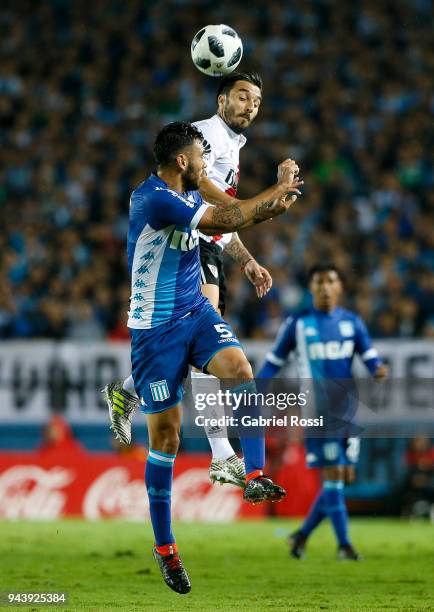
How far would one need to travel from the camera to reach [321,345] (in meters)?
10.9

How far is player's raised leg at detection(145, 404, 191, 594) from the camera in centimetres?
743

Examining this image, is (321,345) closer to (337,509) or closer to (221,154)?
(337,509)

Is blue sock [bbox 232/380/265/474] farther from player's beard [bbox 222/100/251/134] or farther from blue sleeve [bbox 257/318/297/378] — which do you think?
blue sleeve [bbox 257/318/297/378]

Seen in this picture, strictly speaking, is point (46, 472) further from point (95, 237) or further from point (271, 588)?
point (271, 588)

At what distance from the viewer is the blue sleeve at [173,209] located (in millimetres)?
7078

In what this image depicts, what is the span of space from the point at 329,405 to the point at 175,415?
3.82 meters

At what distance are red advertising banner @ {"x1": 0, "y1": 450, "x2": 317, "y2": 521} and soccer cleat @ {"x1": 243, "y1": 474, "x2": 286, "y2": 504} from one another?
7.74 meters

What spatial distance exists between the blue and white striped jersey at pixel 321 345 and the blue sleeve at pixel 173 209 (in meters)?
3.87

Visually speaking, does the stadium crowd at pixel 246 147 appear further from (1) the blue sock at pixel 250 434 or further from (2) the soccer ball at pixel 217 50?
(1) the blue sock at pixel 250 434

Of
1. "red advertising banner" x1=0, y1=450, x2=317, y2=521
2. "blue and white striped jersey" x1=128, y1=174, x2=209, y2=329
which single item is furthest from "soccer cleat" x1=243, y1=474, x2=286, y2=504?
"red advertising banner" x1=0, y1=450, x2=317, y2=521

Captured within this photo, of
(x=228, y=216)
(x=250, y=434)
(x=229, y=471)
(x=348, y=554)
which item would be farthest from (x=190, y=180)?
(x=348, y=554)

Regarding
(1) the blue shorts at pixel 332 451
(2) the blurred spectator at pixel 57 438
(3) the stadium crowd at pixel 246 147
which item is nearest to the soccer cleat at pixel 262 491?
Answer: (1) the blue shorts at pixel 332 451

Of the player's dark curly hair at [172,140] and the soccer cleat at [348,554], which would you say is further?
the soccer cleat at [348,554]

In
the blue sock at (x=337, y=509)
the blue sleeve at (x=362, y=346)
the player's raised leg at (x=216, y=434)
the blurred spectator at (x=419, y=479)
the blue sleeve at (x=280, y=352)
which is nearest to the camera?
the player's raised leg at (x=216, y=434)
